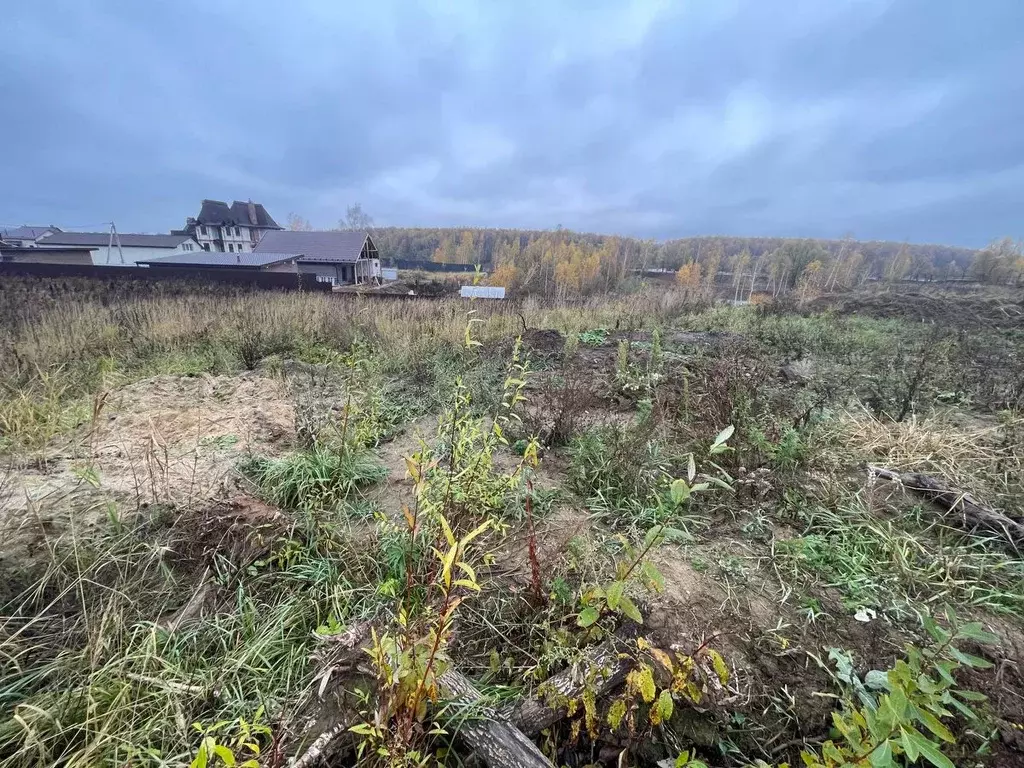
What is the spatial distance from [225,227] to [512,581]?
164 feet

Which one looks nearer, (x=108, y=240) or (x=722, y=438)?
(x=722, y=438)

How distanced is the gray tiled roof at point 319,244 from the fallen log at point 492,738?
27.6 m

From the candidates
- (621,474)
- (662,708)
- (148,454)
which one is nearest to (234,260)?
(148,454)

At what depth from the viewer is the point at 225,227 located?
39.7 metres

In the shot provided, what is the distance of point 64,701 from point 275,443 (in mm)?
2362

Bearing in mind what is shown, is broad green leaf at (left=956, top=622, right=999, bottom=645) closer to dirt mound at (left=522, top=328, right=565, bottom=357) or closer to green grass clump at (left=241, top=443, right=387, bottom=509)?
green grass clump at (left=241, top=443, right=387, bottom=509)

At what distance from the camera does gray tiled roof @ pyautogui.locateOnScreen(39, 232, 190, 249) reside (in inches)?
1154

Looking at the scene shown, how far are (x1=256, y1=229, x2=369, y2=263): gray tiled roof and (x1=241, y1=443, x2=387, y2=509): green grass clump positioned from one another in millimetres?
25503

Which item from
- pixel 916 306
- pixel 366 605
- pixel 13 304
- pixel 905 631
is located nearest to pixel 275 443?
pixel 366 605

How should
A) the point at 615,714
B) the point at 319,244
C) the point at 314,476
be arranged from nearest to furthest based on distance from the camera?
1. the point at 615,714
2. the point at 314,476
3. the point at 319,244

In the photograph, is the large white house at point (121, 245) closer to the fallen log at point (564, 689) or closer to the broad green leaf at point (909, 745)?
the fallen log at point (564, 689)

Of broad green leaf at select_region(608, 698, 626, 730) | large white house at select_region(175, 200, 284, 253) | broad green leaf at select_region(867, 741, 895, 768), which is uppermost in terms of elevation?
large white house at select_region(175, 200, 284, 253)

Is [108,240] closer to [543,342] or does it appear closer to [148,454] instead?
[543,342]

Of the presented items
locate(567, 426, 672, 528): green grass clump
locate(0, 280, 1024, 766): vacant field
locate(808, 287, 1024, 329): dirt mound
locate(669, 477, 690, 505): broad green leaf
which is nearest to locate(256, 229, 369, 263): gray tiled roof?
locate(0, 280, 1024, 766): vacant field
